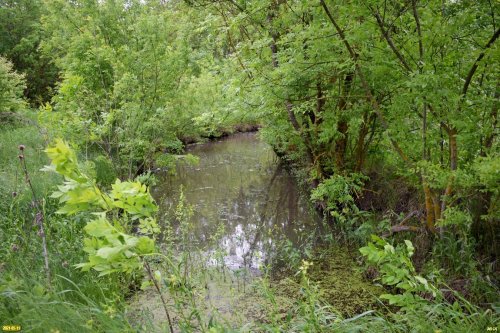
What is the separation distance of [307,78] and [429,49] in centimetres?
169

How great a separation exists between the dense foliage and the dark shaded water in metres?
0.69

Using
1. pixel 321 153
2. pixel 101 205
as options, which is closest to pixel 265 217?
pixel 321 153

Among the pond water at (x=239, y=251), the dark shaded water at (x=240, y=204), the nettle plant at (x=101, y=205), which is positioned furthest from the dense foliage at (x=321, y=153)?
the dark shaded water at (x=240, y=204)

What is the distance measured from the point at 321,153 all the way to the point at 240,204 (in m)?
2.27

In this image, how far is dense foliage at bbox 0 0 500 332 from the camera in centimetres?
213

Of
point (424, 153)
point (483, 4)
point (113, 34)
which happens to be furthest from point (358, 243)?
point (113, 34)

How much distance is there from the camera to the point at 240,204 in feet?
25.4

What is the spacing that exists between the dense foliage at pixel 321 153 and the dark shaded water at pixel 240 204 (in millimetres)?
688

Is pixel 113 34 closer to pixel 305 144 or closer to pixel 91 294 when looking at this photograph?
pixel 305 144

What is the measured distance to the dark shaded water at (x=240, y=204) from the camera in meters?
5.54
